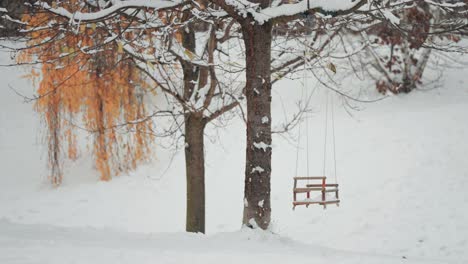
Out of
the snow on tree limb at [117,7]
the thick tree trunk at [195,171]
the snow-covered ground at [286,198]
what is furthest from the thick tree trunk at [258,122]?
the thick tree trunk at [195,171]

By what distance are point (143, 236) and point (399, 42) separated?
10627 mm

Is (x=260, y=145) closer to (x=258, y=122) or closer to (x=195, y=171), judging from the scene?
(x=258, y=122)

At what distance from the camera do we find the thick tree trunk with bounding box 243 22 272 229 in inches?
204

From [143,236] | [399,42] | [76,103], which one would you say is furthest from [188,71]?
[399,42]

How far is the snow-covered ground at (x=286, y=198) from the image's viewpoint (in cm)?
482

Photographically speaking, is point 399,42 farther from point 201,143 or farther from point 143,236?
point 143,236

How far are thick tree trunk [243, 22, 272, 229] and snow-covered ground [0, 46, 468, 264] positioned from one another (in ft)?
1.07

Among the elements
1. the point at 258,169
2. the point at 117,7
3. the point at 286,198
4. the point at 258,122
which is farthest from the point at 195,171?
the point at 286,198

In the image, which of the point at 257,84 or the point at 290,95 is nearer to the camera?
the point at 257,84

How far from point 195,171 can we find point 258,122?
2258 millimetres

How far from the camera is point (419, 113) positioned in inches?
507

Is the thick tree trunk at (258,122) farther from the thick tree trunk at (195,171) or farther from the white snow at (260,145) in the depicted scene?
the thick tree trunk at (195,171)

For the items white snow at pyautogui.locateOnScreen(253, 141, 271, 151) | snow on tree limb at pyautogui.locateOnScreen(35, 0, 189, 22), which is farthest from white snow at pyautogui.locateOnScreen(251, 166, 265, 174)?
snow on tree limb at pyautogui.locateOnScreen(35, 0, 189, 22)

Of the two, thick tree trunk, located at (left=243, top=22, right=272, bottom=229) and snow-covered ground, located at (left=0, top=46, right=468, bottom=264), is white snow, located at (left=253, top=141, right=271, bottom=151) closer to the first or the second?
thick tree trunk, located at (left=243, top=22, right=272, bottom=229)
